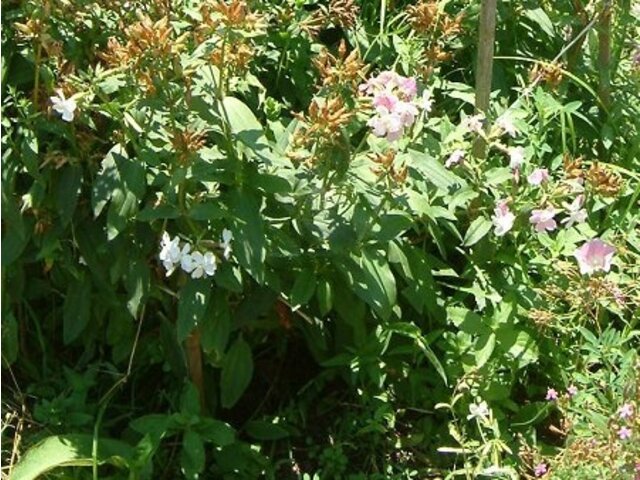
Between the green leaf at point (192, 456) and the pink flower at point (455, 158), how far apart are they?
0.81 metres

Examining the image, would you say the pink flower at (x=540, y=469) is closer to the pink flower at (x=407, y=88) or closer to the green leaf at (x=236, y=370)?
the green leaf at (x=236, y=370)

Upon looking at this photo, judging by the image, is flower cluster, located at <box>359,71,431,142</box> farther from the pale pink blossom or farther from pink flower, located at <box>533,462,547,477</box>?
pink flower, located at <box>533,462,547,477</box>

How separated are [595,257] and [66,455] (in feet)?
3.97

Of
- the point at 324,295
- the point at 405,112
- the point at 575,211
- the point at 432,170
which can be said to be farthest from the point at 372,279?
the point at 575,211

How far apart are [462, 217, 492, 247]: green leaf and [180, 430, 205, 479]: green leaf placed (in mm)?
732

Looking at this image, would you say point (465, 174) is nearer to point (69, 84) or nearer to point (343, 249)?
point (343, 249)

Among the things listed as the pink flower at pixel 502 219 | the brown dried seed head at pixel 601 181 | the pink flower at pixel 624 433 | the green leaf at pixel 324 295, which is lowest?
the pink flower at pixel 624 433

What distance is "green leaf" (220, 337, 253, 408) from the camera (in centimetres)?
306

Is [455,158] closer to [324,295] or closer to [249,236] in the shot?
[324,295]

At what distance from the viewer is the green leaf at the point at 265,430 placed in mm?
3152

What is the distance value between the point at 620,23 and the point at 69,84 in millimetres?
1604

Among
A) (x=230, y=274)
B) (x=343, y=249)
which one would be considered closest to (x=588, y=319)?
(x=343, y=249)

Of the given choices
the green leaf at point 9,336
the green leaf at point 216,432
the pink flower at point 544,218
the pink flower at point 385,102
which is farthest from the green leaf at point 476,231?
the green leaf at point 9,336

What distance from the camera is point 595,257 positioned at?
3.01m
